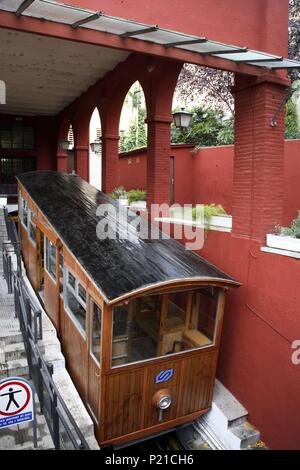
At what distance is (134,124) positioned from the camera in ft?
76.7

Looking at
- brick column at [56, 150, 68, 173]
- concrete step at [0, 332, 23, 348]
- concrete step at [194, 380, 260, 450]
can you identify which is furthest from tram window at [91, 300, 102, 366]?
brick column at [56, 150, 68, 173]

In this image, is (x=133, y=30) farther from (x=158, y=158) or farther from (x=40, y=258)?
(x=40, y=258)

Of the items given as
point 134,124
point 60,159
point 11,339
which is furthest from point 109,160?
point 134,124

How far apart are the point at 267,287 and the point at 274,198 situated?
140 centimetres

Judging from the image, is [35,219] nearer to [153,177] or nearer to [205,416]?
[153,177]

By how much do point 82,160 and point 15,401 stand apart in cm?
1148

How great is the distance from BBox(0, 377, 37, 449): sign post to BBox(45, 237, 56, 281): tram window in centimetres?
322

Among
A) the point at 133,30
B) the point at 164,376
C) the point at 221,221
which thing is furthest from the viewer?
the point at 221,221

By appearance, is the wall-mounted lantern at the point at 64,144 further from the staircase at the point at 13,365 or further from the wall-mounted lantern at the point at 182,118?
the staircase at the point at 13,365

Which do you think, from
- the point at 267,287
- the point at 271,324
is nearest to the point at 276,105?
the point at 267,287

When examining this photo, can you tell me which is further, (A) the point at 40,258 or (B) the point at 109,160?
(B) the point at 109,160

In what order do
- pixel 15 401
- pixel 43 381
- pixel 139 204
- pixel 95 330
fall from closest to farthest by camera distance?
pixel 15 401 → pixel 43 381 → pixel 95 330 → pixel 139 204

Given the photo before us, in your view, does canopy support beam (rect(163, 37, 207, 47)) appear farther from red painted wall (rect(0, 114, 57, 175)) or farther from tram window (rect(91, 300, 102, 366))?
red painted wall (rect(0, 114, 57, 175))

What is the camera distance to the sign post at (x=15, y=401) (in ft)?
12.0
